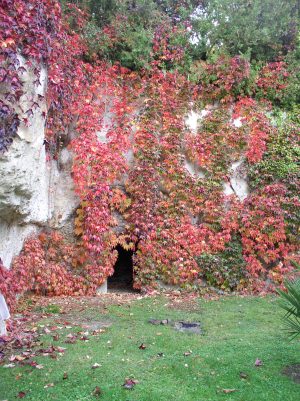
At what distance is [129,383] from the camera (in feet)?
14.7

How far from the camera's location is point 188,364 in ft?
16.7

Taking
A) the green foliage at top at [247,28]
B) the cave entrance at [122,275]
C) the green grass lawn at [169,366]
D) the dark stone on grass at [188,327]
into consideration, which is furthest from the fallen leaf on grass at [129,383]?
the green foliage at top at [247,28]

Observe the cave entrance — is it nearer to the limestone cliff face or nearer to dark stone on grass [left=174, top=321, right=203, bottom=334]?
the limestone cliff face

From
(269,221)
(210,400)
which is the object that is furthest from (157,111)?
(210,400)

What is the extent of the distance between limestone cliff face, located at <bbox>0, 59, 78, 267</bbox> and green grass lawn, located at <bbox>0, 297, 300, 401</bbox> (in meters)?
2.51

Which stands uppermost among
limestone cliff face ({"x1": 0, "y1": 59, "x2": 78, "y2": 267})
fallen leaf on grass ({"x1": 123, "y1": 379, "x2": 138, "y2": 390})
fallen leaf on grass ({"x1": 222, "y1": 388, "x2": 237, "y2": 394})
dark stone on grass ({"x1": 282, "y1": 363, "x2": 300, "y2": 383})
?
limestone cliff face ({"x1": 0, "y1": 59, "x2": 78, "y2": 267})

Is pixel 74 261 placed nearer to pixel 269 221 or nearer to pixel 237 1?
pixel 269 221

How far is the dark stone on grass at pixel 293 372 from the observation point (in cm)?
480

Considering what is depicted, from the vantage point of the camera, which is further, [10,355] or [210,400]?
[10,355]

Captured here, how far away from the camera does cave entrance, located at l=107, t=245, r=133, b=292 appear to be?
10.8m

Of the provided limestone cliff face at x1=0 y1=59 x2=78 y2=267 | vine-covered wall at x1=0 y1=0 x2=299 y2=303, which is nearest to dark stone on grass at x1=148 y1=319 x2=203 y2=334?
vine-covered wall at x1=0 y1=0 x2=299 y2=303

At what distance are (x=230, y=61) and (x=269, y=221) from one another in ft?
14.7

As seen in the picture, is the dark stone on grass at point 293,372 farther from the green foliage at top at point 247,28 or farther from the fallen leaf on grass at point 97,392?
the green foliage at top at point 247,28

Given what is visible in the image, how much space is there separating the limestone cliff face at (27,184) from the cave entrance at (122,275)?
261 centimetres
